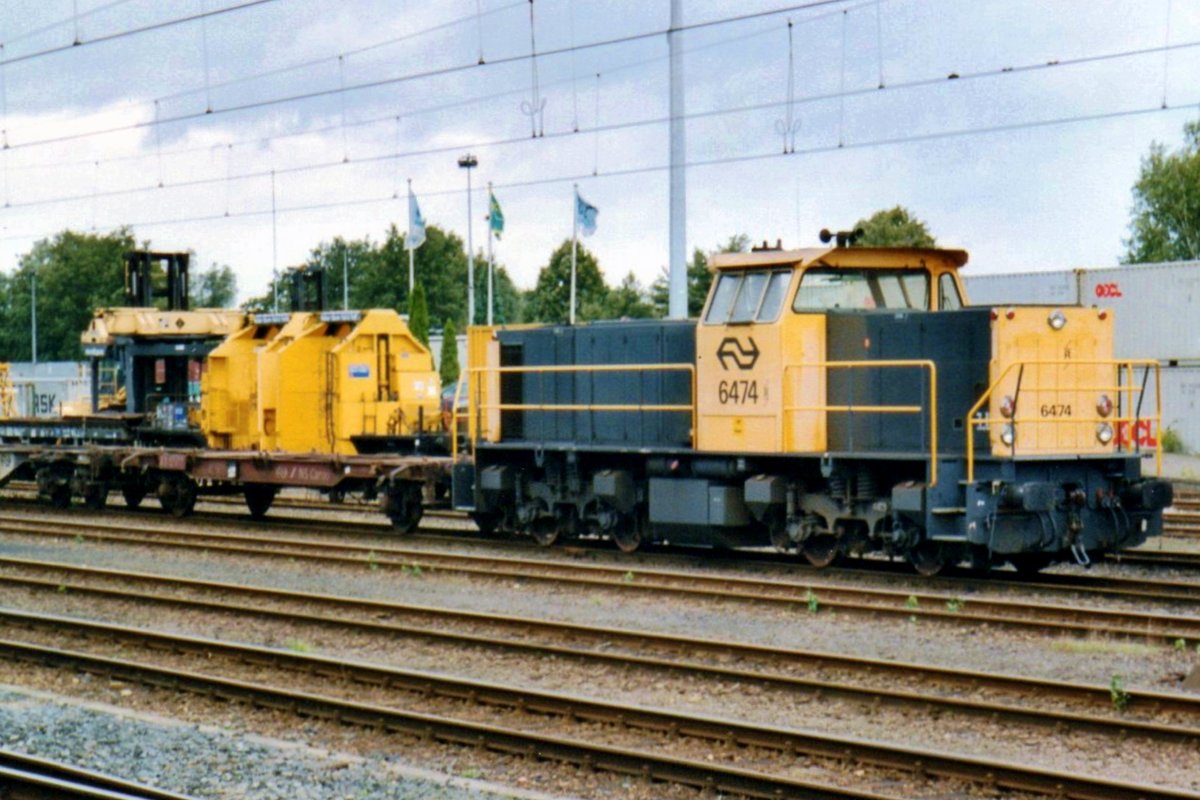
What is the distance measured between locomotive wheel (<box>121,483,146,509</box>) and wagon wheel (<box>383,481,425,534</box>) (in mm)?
6758

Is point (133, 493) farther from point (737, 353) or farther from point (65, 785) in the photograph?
point (65, 785)

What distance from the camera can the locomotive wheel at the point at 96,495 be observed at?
2502 cm

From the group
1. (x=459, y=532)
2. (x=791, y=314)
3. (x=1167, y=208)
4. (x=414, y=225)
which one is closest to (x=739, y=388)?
(x=791, y=314)

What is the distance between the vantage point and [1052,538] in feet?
45.5

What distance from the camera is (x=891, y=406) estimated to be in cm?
1487

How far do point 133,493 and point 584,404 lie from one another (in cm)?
1129

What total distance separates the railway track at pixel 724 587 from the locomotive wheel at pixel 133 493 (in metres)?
4.21

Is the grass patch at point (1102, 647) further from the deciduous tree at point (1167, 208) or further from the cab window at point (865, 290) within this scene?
the deciduous tree at point (1167, 208)

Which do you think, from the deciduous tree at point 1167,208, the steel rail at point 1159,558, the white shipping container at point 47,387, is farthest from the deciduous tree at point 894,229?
the steel rail at point 1159,558

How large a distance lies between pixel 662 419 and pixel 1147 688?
7665mm

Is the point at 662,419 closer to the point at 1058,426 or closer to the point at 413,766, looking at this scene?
the point at 1058,426

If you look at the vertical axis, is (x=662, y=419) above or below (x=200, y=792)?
above

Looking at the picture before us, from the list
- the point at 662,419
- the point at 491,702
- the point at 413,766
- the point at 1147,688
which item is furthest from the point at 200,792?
the point at 662,419

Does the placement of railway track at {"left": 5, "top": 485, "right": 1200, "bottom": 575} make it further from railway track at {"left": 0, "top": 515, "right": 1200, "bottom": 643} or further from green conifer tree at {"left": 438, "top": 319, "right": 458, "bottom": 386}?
green conifer tree at {"left": 438, "top": 319, "right": 458, "bottom": 386}
